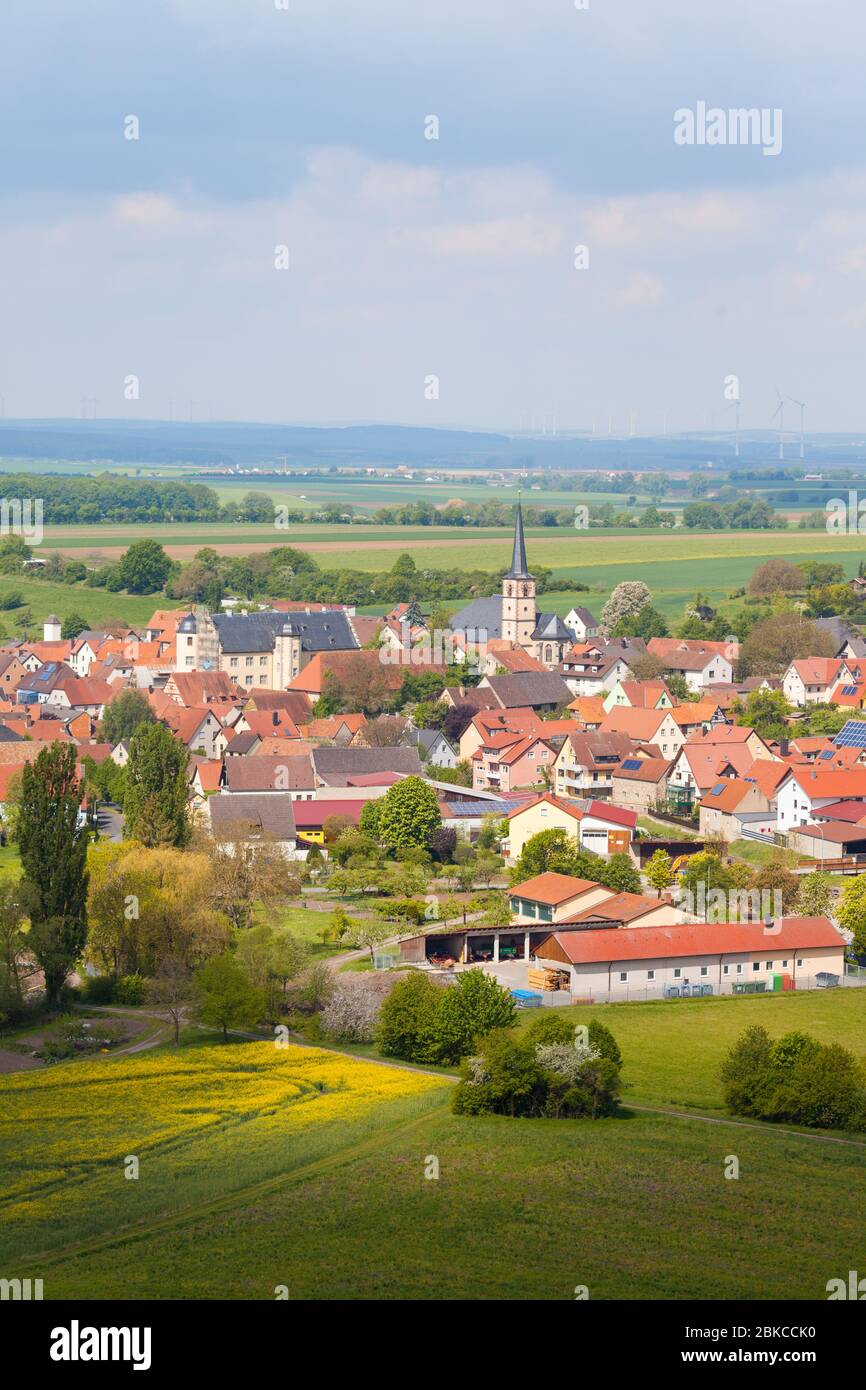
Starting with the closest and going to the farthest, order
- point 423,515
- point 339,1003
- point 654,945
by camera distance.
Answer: point 339,1003 → point 654,945 → point 423,515

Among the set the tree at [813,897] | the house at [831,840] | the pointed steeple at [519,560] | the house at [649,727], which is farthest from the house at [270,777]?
the pointed steeple at [519,560]

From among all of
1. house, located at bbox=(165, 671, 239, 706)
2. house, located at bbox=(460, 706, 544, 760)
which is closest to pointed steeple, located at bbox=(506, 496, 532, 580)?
house, located at bbox=(165, 671, 239, 706)

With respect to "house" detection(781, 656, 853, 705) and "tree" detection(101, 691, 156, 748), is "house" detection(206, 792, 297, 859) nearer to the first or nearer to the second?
"tree" detection(101, 691, 156, 748)

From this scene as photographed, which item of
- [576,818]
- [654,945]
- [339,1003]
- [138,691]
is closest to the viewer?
[339,1003]

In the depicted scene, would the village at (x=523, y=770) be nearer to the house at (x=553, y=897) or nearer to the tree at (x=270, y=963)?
the house at (x=553, y=897)

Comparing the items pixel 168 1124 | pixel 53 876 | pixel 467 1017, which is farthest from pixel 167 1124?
pixel 53 876
